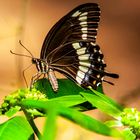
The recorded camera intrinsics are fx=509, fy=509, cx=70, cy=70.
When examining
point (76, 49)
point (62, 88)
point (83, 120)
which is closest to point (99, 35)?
point (76, 49)

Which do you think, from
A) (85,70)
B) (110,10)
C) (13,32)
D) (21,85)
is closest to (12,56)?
(13,32)

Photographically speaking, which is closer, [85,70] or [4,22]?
[85,70]

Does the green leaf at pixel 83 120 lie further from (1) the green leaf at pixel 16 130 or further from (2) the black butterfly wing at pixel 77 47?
(2) the black butterfly wing at pixel 77 47

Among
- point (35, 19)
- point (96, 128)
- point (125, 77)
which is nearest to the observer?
point (96, 128)

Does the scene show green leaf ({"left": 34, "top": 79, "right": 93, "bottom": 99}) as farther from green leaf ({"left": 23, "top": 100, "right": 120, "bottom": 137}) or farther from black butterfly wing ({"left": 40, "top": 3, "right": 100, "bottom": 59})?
green leaf ({"left": 23, "top": 100, "right": 120, "bottom": 137})

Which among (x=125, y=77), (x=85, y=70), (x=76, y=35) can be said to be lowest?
(x=125, y=77)

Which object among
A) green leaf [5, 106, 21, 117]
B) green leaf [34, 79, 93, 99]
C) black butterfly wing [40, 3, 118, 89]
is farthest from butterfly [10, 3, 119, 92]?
green leaf [5, 106, 21, 117]

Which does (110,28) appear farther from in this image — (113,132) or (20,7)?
(113,132)

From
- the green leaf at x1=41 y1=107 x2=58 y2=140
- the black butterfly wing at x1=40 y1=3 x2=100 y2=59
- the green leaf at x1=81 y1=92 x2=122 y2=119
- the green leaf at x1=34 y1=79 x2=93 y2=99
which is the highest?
the black butterfly wing at x1=40 y1=3 x2=100 y2=59
